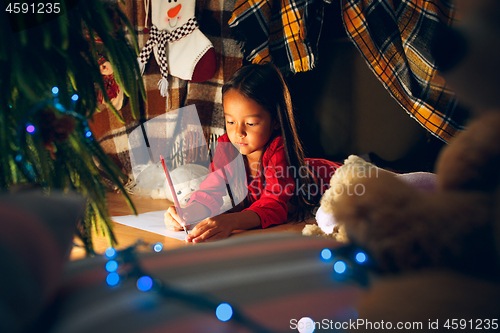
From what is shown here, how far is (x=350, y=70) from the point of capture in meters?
1.34

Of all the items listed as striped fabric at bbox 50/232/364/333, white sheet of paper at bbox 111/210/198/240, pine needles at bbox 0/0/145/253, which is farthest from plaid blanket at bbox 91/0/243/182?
striped fabric at bbox 50/232/364/333

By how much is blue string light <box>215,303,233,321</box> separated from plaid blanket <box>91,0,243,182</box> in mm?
1271

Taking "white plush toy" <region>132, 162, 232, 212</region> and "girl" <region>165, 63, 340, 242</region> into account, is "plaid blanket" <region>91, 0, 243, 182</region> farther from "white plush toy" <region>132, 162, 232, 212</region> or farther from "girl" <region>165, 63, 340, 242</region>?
"girl" <region>165, 63, 340, 242</region>

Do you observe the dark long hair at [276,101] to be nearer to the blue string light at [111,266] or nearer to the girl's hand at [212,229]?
the girl's hand at [212,229]

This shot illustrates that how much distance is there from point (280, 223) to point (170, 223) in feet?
1.12

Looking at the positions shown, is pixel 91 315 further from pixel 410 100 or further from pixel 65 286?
pixel 410 100

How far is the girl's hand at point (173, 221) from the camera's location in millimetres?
855

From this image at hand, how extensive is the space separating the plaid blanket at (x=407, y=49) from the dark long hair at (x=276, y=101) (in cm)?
38

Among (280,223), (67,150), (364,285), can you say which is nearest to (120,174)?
(67,150)

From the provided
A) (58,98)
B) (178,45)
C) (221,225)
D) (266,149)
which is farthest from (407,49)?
(58,98)

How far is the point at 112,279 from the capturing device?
0.26 metres

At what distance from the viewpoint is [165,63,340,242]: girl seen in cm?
99

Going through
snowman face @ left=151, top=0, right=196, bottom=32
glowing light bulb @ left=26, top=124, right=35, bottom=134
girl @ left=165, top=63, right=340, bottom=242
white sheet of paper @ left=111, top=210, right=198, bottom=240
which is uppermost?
snowman face @ left=151, top=0, right=196, bottom=32

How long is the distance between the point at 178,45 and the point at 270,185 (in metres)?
0.93
